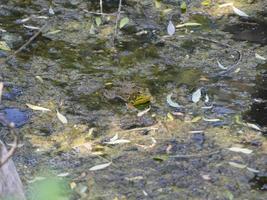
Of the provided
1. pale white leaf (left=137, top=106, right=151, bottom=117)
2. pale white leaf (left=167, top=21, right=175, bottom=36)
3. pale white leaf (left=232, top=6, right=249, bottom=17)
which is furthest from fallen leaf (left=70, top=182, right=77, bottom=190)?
pale white leaf (left=232, top=6, right=249, bottom=17)

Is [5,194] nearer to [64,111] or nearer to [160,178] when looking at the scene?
[160,178]

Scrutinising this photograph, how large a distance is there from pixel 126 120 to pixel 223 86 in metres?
0.68

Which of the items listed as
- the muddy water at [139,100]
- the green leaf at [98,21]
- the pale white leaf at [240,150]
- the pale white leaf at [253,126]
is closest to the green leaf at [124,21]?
the muddy water at [139,100]

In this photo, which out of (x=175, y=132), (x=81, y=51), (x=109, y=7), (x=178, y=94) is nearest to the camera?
(x=175, y=132)

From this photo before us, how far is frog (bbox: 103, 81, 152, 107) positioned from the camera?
345 centimetres

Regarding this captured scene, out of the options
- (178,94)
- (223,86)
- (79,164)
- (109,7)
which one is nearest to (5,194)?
(79,164)

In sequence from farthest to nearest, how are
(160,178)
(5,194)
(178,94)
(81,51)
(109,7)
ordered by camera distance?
(109,7) → (81,51) → (178,94) → (160,178) → (5,194)

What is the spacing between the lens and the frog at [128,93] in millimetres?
3447

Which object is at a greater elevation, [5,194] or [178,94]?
[5,194]

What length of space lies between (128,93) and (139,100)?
A: 118 mm

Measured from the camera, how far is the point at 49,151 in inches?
121

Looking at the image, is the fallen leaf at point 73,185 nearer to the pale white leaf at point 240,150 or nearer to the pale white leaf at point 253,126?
the pale white leaf at point 240,150

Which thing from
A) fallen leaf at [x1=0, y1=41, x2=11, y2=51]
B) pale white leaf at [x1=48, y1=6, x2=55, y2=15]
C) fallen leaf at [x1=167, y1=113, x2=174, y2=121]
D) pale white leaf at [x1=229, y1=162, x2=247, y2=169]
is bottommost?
pale white leaf at [x1=229, y1=162, x2=247, y2=169]

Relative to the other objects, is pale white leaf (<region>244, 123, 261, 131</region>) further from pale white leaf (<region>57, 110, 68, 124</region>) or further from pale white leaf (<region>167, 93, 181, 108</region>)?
pale white leaf (<region>57, 110, 68, 124</region>)
